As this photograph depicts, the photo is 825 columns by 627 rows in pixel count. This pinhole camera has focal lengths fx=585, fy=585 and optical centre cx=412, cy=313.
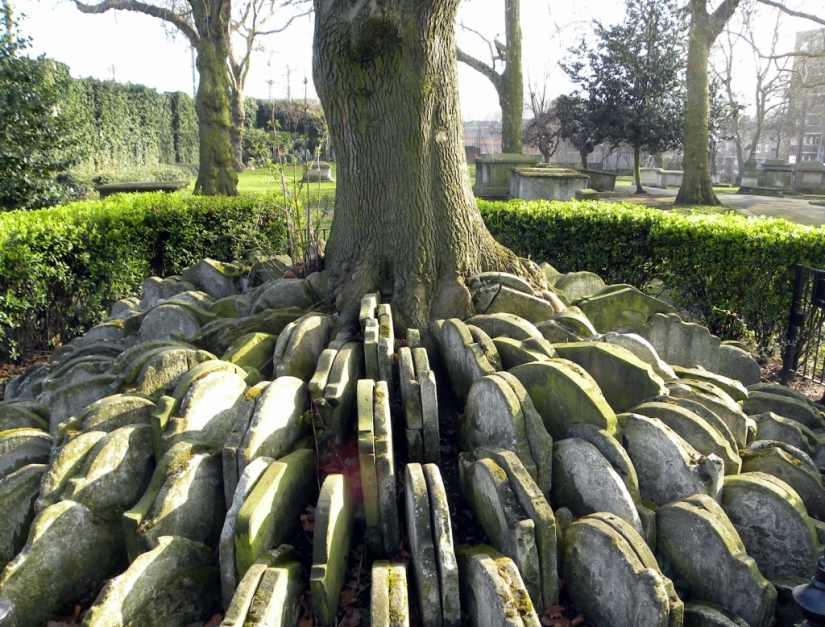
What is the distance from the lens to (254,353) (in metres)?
4.45

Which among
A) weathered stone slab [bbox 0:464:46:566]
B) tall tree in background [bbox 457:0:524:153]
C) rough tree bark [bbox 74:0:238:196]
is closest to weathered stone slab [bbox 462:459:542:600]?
weathered stone slab [bbox 0:464:46:566]

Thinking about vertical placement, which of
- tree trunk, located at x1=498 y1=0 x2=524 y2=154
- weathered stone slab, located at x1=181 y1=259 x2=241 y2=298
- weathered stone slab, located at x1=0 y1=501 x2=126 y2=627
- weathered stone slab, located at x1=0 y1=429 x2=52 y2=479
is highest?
tree trunk, located at x1=498 y1=0 x2=524 y2=154

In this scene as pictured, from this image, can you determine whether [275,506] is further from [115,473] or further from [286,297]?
[286,297]

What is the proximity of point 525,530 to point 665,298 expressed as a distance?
5964mm

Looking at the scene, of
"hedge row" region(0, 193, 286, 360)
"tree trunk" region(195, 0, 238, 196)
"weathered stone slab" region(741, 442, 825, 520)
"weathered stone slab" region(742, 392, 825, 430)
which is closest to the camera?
"weathered stone slab" region(741, 442, 825, 520)

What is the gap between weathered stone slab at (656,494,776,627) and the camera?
109 inches

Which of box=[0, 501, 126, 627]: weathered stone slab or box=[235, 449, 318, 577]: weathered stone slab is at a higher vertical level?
box=[235, 449, 318, 577]: weathered stone slab

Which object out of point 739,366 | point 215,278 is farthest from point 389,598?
point 215,278

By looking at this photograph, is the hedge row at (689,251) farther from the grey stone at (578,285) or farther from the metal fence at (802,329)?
the grey stone at (578,285)

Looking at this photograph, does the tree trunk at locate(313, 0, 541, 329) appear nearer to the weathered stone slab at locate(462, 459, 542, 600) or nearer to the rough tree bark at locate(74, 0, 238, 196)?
Result: the weathered stone slab at locate(462, 459, 542, 600)

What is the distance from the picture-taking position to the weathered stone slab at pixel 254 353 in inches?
171

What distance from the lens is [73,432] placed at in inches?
141

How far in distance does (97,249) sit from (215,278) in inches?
78.2

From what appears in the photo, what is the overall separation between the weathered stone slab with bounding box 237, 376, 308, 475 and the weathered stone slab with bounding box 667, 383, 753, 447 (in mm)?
2502
